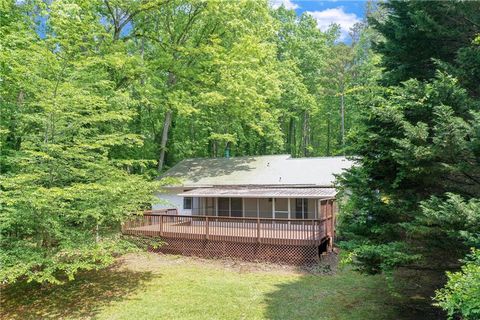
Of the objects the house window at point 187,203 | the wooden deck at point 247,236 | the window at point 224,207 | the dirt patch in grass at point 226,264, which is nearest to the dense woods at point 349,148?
the dirt patch in grass at point 226,264

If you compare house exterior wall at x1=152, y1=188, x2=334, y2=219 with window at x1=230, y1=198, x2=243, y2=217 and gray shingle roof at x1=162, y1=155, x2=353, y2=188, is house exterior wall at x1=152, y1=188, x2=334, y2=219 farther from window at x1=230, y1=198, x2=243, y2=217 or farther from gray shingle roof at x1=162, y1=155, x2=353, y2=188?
→ gray shingle roof at x1=162, y1=155, x2=353, y2=188

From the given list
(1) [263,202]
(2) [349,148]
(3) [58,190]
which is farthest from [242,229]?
(3) [58,190]

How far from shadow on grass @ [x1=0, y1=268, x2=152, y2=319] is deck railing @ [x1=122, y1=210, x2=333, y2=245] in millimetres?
2360

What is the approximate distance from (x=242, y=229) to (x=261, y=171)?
22.3 ft

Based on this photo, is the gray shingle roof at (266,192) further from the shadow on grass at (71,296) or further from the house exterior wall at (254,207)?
the shadow on grass at (71,296)

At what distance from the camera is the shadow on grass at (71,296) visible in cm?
923

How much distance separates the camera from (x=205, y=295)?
978 cm

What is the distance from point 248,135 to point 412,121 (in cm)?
2479

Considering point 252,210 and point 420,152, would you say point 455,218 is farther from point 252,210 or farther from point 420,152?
point 252,210

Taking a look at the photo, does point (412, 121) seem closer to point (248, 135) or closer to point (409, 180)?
point (409, 180)

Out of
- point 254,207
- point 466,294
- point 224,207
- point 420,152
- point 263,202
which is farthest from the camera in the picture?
point 224,207

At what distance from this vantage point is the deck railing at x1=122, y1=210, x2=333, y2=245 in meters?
13.0

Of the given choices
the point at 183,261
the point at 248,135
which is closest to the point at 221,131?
the point at 248,135

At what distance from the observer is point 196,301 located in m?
9.39
